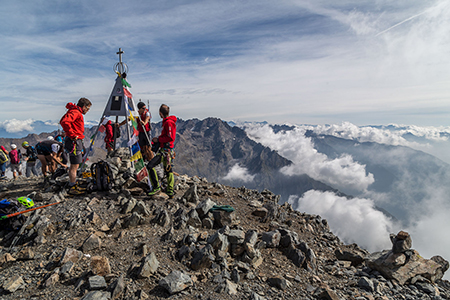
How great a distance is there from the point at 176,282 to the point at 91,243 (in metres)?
3.25

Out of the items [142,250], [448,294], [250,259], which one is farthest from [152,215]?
[448,294]

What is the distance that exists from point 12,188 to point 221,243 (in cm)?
1291

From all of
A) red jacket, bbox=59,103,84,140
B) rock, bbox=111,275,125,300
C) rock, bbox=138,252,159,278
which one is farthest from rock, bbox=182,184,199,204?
red jacket, bbox=59,103,84,140

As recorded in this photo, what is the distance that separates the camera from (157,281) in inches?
219

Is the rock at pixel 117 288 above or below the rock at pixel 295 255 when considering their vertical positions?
above

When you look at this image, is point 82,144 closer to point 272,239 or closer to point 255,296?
point 272,239

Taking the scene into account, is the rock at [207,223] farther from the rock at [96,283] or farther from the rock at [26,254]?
the rock at [26,254]

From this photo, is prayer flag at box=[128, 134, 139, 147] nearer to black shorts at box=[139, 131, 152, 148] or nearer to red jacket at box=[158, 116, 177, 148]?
red jacket at box=[158, 116, 177, 148]

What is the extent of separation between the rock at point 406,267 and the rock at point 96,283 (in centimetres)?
856

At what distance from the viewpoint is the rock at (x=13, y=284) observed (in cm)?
510

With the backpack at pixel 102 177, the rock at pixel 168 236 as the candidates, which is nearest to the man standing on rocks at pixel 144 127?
the backpack at pixel 102 177

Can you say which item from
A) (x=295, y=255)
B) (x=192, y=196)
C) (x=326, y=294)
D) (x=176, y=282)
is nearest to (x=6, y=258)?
(x=176, y=282)

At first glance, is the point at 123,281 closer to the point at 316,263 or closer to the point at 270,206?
the point at 316,263

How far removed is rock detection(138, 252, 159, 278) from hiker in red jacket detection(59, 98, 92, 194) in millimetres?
6339
